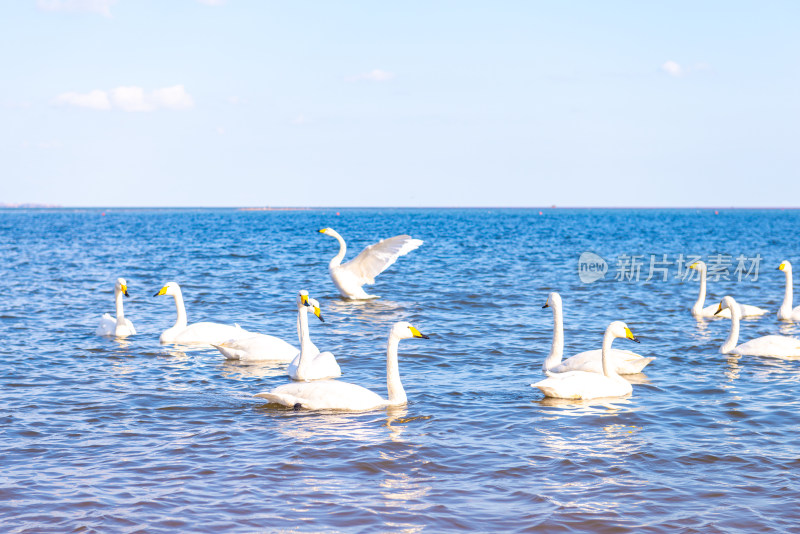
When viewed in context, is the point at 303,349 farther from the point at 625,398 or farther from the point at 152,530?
the point at 152,530

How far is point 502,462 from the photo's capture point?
774 centimetres

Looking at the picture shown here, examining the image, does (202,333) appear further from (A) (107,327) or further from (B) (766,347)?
(B) (766,347)

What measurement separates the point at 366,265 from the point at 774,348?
1090 centimetres

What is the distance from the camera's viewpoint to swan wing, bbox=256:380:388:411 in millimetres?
9492

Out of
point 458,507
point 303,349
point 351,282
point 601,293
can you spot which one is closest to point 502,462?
point 458,507

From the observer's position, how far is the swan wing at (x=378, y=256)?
20.5 metres

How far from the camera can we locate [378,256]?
68.3 feet

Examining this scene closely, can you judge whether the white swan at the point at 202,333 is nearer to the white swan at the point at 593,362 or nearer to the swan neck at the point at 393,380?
the swan neck at the point at 393,380

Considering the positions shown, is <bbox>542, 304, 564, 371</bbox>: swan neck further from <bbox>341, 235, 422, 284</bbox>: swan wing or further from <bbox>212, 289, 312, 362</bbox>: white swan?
<bbox>341, 235, 422, 284</bbox>: swan wing

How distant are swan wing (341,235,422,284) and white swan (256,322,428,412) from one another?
34.0 feet

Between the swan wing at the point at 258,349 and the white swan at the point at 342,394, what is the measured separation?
9.82 ft

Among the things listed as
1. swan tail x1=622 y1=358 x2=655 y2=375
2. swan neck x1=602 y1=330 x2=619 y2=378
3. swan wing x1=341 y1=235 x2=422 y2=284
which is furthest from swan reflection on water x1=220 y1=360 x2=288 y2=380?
swan wing x1=341 y1=235 x2=422 y2=284

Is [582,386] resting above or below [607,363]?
below

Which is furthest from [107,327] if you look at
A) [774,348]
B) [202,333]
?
[774,348]
